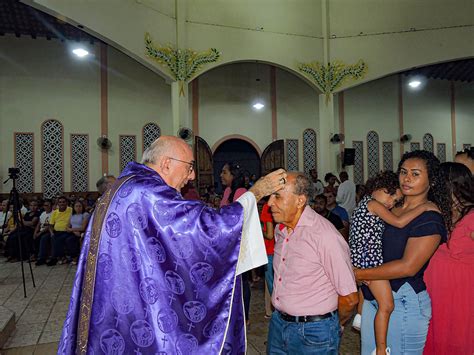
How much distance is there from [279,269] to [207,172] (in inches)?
332

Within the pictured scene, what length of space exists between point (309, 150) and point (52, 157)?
7.15 m

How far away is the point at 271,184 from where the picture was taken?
6.15 feet

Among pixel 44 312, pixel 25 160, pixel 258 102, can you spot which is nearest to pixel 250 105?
pixel 258 102

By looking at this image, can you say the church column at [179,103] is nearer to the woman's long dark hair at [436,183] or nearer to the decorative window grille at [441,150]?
the woman's long dark hair at [436,183]

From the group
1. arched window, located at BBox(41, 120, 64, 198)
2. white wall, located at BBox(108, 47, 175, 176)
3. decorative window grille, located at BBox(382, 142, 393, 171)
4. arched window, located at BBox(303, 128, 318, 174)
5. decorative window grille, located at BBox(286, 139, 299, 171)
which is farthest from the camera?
decorative window grille, located at BBox(382, 142, 393, 171)

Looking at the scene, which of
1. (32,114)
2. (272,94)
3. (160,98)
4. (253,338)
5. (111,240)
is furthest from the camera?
(272,94)

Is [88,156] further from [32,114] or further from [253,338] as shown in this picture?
[253,338]


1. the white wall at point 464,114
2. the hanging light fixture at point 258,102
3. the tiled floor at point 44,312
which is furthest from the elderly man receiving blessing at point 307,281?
the white wall at point 464,114

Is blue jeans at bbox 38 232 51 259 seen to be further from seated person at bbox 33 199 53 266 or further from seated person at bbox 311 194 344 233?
seated person at bbox 311 194 344 233

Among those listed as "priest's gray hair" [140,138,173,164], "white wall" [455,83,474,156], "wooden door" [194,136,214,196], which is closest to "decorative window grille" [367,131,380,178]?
"white wall" [455,83,474,156]

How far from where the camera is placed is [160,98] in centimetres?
1116

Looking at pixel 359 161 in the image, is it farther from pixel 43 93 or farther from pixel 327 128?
pixel 43 93

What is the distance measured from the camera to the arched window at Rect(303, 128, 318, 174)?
40.6 feet

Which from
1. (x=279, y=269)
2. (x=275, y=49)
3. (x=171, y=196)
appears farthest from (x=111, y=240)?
(x=275, y=49)
